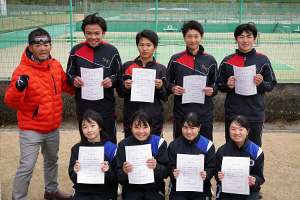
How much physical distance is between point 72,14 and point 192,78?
5796 mm

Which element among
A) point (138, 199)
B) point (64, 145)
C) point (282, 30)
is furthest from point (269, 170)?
point (282, 30)

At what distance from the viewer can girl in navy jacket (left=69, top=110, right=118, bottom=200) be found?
3.89 m

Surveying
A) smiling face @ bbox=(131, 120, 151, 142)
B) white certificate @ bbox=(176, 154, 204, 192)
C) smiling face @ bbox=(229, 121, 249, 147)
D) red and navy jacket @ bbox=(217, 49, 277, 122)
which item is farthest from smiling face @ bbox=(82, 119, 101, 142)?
red and navy jacket @ bbox=(217, 49, 277, 122)

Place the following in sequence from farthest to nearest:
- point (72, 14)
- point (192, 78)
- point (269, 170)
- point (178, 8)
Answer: point (178, 8), point (72, 14), point (269, 170), point (192, 78)

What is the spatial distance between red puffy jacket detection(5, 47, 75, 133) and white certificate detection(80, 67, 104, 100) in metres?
0.34

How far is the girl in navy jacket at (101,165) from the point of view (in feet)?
12.8

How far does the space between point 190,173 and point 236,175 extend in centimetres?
48


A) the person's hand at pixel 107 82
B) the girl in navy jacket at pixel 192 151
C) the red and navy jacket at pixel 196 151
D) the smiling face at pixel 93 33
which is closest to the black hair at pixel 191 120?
the girl in navy jacket at pixel 192 151

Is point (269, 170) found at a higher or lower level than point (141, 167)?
lower

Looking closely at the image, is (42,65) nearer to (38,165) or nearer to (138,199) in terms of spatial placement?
(138,199)

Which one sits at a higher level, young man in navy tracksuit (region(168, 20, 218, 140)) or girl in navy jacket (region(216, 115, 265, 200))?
young man in navy tracksuit (region(168, 20, 218, 140))

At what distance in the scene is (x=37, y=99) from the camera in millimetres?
4051

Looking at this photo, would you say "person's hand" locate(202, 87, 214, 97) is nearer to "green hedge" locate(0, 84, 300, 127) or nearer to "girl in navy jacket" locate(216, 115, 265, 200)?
"girl in navy jacket" locate(216, 115, 265, 200)

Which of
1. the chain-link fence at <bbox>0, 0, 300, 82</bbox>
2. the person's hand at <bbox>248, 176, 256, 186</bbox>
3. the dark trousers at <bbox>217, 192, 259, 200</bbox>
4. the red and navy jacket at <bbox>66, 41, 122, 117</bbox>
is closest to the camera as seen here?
the person's hand at <bbox>248, 176, 256, 186</bbox>
